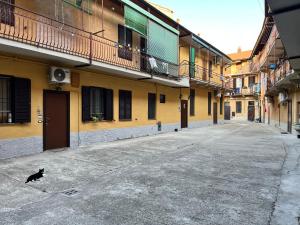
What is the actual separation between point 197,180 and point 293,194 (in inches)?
78.6

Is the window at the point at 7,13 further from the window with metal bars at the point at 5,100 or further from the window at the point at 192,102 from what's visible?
the window at the point at 192,102

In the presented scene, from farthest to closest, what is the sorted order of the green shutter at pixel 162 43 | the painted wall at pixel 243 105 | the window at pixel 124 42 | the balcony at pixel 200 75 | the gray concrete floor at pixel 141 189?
the painted wall at pixel 243 105 → the balcony at pixel 200 75 → the green shutter at pixel 162 43 → the window at pixel 124 42 → the gray concrete floor at pixel 141 189

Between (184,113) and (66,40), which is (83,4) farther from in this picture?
(184,113)

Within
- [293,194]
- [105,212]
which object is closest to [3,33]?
[105,212]

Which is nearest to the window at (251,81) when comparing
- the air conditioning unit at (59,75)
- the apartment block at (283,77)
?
the apartment block at (283,77)

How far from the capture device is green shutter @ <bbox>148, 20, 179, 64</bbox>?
13.7 m

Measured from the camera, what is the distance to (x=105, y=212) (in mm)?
4234

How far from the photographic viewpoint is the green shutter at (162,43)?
13.7 m

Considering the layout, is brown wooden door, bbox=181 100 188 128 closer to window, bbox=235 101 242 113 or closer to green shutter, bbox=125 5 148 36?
green shutter, bbox=125 5 148 36

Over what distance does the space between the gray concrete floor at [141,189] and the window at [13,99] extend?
4.58 feet

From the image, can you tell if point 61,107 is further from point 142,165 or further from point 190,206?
point 190,206

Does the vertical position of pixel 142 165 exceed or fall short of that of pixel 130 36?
A: it falls short

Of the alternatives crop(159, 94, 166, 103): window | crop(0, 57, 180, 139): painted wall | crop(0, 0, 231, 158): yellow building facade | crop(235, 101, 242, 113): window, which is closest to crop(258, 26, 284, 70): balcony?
crop(0, 0, 231, 158): yellow building facade

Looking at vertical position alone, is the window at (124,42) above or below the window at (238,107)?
above
